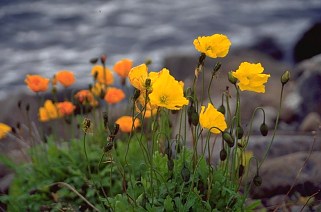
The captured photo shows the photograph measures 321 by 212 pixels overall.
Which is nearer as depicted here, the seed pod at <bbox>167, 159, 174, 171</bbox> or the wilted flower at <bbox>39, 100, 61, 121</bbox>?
A: the seed pod at <bbox>167, 159, 174, 171</bbox>

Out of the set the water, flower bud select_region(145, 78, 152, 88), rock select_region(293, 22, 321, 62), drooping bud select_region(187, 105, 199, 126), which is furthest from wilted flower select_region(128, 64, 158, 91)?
rock select_region(293, 22, 321, 62)

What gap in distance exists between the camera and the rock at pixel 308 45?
7746 mm

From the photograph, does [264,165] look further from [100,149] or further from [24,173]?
[24,173]

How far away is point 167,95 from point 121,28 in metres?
6.94

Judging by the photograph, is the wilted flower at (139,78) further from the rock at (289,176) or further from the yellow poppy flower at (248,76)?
the rock at (289,176)

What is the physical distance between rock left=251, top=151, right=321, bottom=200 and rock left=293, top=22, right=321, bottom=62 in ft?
13.7

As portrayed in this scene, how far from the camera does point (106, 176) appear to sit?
3.47m

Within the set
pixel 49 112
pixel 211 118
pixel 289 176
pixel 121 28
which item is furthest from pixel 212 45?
pixel 121 28

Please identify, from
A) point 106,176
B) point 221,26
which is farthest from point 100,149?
point 221,26

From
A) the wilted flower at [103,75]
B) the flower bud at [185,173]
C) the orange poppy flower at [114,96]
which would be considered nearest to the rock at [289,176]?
the orange poppy flower at [114,96]

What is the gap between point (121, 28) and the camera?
30.0ft

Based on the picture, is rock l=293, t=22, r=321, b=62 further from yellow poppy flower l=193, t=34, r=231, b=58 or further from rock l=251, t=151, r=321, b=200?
yellow poppy flower l=193, t=34, r=231, b=58

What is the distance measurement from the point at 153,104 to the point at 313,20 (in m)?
6.79

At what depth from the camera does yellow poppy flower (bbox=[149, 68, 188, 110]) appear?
7.48 feet
